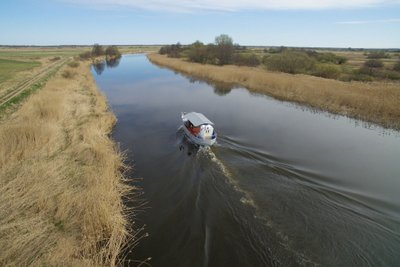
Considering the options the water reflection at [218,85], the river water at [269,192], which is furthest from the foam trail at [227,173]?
the water reflection at [218,85]

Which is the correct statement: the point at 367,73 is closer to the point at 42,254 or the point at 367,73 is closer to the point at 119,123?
the point at 119,123

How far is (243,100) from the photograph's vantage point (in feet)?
105

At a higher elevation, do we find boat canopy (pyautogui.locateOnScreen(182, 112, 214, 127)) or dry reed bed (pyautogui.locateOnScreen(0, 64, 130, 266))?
boat canopy (pyautogui.locateOnScreen(182, 112, 214, 127))

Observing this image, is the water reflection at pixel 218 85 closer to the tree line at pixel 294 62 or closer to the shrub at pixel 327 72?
the tree line at pixel 294 62

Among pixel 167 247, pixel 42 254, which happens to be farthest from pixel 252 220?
pixel 42 254

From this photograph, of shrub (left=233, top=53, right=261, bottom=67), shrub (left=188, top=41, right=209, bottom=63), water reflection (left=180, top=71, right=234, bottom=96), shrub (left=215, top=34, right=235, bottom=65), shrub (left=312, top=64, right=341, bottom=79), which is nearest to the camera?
water reflection (left=180, top=71, right=234, bottom=96)

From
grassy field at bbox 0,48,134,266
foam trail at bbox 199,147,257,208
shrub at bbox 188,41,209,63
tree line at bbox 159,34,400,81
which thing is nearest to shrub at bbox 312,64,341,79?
tree line at bbox 159,34,400,81

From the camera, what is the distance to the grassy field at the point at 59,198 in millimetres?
7359

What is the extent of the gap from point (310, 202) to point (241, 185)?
3119 mm

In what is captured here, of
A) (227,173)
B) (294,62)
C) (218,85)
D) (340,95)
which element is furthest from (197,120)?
(294,62)

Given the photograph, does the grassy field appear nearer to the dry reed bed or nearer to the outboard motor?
the dry reed bed

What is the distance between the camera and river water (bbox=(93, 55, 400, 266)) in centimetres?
876

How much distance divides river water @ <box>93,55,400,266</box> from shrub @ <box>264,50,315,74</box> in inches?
1057

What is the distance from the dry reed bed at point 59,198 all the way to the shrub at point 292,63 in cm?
4061
